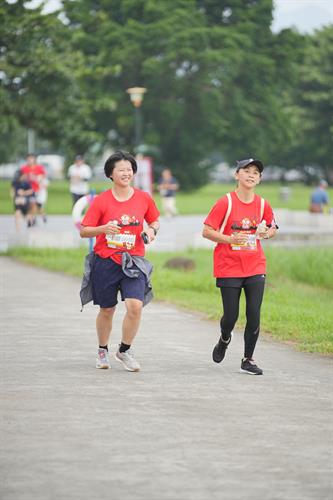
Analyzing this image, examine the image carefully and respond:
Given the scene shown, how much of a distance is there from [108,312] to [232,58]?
59700 mm

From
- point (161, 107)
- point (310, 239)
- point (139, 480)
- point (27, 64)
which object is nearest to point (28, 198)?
point (310, 239)

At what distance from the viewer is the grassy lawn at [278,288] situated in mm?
13320

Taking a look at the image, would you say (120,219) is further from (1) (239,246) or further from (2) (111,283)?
(1) (239,246)

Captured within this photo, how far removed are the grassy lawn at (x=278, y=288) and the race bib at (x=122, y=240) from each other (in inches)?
96.7

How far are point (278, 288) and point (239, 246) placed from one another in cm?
901

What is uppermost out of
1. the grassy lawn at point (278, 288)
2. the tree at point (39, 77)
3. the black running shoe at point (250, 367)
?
the tree at point (39, 77)

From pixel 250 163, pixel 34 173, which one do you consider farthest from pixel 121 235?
pixel 34 173

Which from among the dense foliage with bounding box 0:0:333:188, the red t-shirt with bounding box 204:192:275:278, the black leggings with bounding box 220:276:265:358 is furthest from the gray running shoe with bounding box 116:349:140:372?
the dense foliage with bounding box 0:0:333:188

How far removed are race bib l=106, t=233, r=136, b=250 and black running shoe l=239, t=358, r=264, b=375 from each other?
1211mm

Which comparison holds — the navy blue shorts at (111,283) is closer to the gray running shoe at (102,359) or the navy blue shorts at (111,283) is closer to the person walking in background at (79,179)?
the gray running shoe at (102,359)

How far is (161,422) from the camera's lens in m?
Result: 8.02

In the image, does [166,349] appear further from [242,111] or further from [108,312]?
[242,111]

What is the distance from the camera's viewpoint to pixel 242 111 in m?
71.1

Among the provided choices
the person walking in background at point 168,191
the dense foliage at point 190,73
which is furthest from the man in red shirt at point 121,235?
the dense foliage at point 190,73
